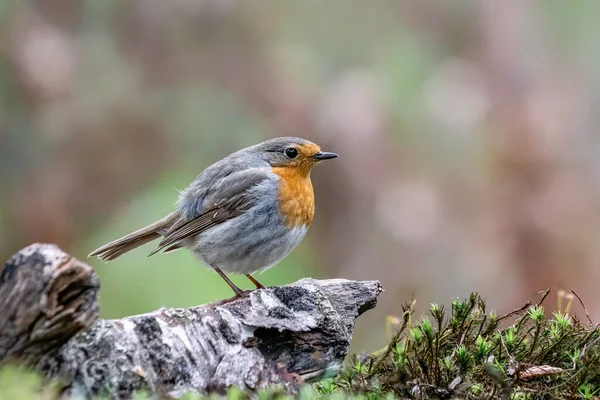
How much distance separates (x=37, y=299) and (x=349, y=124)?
16.3 ft

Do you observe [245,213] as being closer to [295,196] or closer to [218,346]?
[295,196]

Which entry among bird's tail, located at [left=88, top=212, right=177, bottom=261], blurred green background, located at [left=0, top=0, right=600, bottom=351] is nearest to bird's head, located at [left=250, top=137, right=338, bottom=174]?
bird's tail, located at [left=88, top=212, right=177, bottom=261]

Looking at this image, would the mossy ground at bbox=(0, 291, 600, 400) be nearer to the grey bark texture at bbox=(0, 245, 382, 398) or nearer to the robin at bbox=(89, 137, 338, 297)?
the grey bark texture at bbox=(0, 245, 382, 398)

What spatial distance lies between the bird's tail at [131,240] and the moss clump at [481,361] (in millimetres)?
2075

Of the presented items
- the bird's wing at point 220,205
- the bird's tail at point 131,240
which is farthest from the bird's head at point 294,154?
the bird's tail at point 131,240

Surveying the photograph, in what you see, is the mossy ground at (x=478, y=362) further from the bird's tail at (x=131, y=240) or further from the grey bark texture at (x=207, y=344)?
the bird's tail at (x=131, y=240)

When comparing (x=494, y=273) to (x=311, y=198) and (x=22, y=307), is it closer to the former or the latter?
(x=311, y=198)

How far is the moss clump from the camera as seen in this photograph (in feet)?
8.54

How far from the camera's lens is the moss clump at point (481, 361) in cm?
260

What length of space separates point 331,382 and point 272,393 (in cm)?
73

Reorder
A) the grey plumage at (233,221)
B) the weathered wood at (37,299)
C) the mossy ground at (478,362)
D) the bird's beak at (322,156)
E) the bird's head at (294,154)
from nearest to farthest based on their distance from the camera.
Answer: the weathered wood at (37,299), the mossy ground at (478,362), the grey plumage at (233,221), the bird's beak at (322,156), the bird's head at (294,154)

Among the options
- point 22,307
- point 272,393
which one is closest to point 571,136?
point 272,393

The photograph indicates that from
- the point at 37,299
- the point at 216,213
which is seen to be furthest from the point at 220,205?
the point at 37,299

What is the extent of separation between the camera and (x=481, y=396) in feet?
8.24
